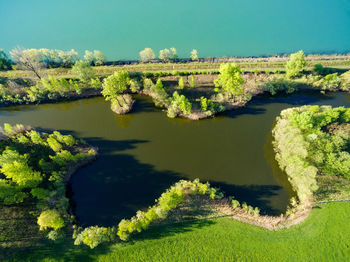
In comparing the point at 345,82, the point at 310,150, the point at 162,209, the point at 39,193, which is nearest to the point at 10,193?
the point at 39,193

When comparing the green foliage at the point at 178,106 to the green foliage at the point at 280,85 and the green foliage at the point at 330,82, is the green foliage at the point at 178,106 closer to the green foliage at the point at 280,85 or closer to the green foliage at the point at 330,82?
the green foliage at the point at 280,85

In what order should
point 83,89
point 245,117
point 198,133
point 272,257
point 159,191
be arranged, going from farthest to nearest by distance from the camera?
point 83,89, point 245,117, point 198,133, point 159,191, point 272,257

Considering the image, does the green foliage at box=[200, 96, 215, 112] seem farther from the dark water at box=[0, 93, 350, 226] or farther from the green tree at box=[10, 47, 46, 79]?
the green tree at box=[10, 47, 46, 79]

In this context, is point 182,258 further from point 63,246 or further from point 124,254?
point 63,246

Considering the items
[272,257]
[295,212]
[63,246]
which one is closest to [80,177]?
[63,246]

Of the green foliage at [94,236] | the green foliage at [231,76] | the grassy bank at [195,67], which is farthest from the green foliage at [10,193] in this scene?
the green foliage at [231,76]

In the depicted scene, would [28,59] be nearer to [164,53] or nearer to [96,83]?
[96,83]
